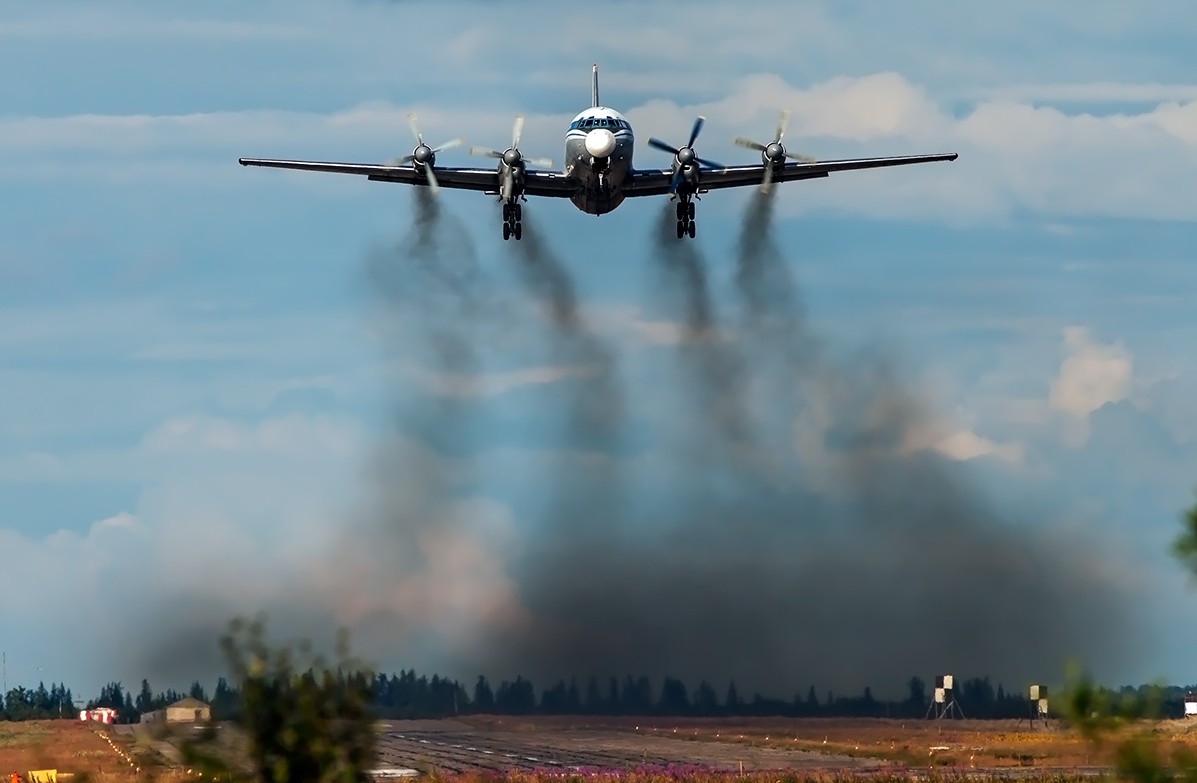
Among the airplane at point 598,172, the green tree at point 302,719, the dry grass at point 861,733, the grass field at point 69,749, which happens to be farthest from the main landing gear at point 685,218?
the green tree at point 302,719

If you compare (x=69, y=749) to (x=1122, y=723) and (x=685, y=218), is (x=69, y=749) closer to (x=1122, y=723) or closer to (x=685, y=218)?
(x=685, y=218)

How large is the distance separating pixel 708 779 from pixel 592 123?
84.8 feet

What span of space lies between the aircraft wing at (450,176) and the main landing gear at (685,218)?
4.96m

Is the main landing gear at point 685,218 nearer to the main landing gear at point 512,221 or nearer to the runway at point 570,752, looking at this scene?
the main landing gear at point 512,221

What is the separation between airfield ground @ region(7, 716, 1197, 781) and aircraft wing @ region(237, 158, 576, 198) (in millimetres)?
22629

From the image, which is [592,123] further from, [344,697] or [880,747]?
[344,697]

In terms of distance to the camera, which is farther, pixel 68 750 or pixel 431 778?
pixel 68 750

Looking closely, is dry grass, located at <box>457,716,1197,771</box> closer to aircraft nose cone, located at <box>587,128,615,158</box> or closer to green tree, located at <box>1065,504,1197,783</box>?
aircraft nose cone, located at <box>587,128,615,158</box>

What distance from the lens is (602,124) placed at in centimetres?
6644

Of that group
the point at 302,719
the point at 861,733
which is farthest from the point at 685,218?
the point at 302,719

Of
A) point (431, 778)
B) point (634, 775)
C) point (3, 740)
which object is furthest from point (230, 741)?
point (3, 740)

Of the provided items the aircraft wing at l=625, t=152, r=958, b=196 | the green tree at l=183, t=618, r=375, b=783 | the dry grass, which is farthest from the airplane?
the green tree at l=183, t=618, r=375, b=783

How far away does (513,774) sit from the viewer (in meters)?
58.9

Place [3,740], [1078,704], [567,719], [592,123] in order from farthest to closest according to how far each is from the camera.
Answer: [3,740] < [567,719] < [592,123] < [1078,704]
